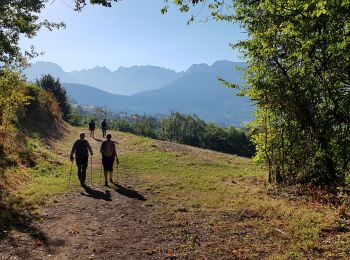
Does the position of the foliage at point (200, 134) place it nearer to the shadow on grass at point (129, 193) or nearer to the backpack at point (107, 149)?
the backpack at point (107, 149)

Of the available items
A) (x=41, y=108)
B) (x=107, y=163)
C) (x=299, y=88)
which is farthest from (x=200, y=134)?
(x=299, y=88)

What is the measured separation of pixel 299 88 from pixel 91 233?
10009 millimetres

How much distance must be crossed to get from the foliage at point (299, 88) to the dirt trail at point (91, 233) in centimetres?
677

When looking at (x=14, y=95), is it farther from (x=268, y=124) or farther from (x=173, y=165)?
(x=268, y=124)

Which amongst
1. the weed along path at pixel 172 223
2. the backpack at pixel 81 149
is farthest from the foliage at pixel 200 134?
the weed along path at pixel 172 223

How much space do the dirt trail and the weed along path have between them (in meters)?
0.02

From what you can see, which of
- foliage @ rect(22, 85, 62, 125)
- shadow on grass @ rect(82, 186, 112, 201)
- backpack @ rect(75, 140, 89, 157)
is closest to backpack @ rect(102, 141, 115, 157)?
backpack @ rect(75, 140, 89, 157)

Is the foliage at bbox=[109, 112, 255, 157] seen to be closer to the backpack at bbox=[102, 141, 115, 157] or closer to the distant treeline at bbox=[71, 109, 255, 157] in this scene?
the distant treeline at bbox=[71, 109, 255, 157]

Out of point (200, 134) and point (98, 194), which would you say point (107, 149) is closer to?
point (98, 194)

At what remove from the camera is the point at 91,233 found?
1085 cm

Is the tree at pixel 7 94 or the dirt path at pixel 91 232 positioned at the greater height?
the tree at pixel 7 94

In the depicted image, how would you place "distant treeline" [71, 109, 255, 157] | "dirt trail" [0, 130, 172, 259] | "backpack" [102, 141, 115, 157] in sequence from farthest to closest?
"distant treeline" [71, 109, 255, 157]
"backpack" [102, 141, 115, 157]
"dirt trail" [0, 130, 172, 259]

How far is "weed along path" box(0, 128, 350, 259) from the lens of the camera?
30.7ft

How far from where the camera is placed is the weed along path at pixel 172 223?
935cm
